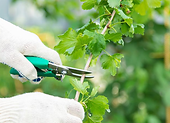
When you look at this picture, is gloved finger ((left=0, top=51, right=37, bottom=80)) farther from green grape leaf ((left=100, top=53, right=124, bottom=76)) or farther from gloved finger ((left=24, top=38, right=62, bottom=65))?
green grape leaf ((left=100, top=53, right=124, bottom=76))

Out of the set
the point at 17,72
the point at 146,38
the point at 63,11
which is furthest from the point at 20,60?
the point at 146,38

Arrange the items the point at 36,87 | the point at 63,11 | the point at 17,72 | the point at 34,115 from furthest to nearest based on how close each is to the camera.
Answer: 1. the point at 36,87
2. the point at 63,11
3. the point at 17,72
4. the point at 34,115

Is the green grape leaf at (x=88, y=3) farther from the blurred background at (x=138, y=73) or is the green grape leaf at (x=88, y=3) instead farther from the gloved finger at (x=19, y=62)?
the blurred background at (x=138, y=73)

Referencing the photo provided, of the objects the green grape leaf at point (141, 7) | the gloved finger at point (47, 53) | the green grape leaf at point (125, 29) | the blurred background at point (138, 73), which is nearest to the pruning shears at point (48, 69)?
the gloved finger at point (47, 53)

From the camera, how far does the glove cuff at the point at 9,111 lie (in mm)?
473

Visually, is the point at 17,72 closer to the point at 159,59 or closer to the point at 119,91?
the point at 119,91

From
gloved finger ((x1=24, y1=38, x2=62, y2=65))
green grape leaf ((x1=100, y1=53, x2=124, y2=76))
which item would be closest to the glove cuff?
gloved finger ((x1=24, y1=38, x2=62, y2=65))

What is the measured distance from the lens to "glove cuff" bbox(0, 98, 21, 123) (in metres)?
0.47

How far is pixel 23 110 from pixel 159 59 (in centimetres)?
151

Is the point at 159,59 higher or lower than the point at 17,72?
lower

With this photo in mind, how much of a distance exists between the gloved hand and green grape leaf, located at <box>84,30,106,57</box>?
0.28ft

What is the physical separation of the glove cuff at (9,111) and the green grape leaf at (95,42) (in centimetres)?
18

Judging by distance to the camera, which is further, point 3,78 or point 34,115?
point 3,78

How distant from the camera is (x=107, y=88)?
1.82 meters
